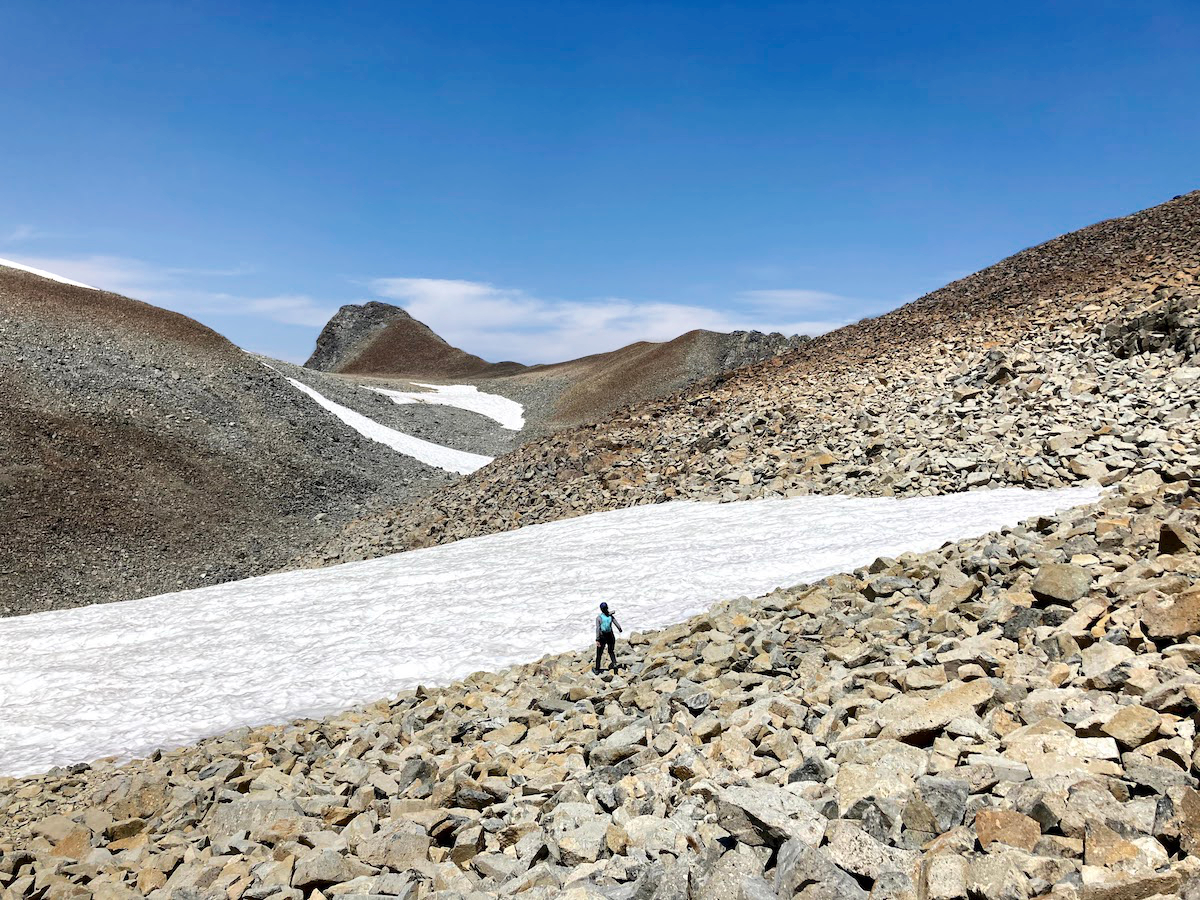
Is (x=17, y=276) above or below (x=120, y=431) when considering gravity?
above

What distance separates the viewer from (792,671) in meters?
10.1

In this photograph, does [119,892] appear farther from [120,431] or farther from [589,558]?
[120,431]

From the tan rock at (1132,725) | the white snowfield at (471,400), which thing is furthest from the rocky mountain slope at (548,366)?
the tan rock at (1132,725)

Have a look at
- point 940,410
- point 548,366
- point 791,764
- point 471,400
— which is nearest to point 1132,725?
point 791,764

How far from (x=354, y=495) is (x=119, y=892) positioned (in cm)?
3086

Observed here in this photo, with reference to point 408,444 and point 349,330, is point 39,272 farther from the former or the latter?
point 349,330

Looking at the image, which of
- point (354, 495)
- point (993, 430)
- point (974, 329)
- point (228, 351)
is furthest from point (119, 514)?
point (974, 329)

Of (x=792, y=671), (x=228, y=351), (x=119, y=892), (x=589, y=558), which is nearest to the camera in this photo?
(x=119, y=892)

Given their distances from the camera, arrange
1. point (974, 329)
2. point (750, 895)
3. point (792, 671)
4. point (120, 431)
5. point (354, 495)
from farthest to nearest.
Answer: point (354, 495)
point (120, 431)
point (974, 329)
point (792, 671)
point (750, 895)

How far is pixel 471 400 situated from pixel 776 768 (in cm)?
6744

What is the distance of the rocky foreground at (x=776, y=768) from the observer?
552 cm

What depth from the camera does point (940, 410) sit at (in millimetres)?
22906

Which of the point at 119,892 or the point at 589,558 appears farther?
the point at 589,558

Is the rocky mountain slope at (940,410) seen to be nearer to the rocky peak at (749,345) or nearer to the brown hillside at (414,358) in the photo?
the rocky peak at (749,345)
